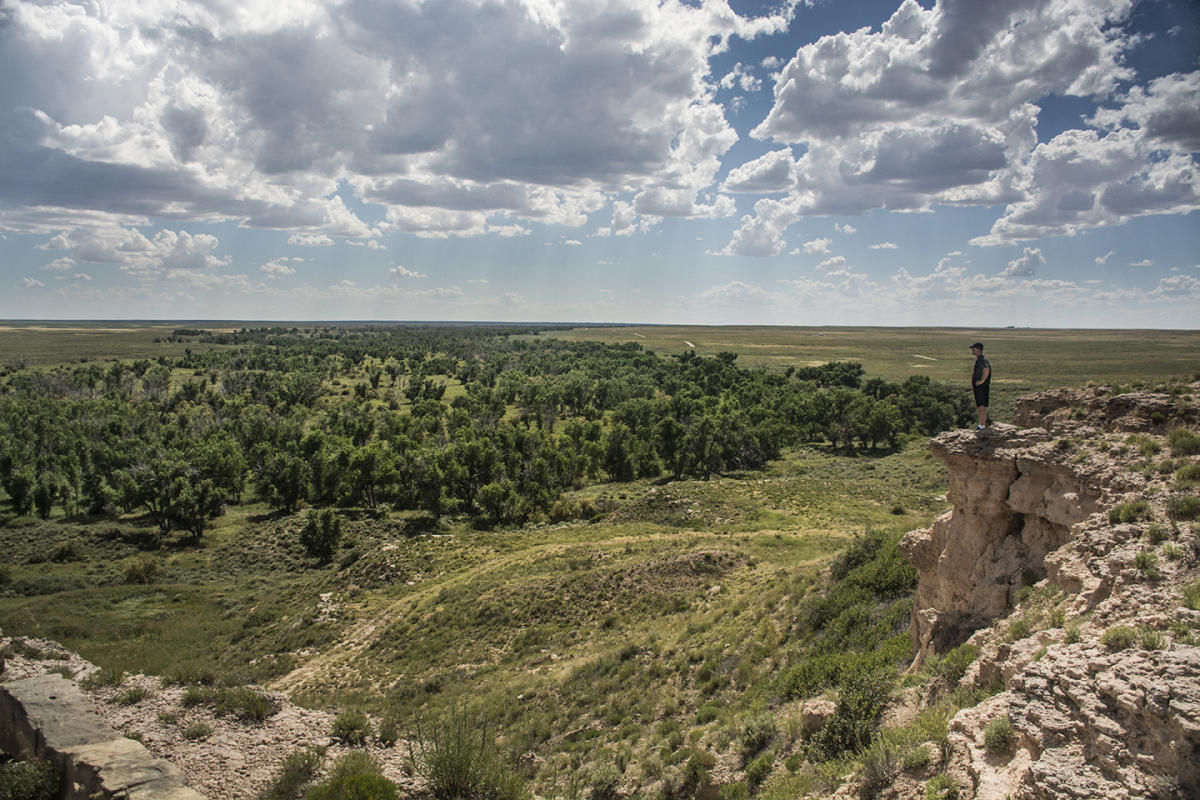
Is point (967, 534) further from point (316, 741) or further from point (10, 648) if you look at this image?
point (10, 648)

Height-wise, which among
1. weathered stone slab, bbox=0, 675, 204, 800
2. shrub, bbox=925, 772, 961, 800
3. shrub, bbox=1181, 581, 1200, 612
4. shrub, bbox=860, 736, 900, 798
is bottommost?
weathered stone slab, bbox=0, 675, 204, 800

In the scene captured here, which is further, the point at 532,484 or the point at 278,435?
the point at 278,435

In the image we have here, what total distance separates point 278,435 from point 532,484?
155 ft

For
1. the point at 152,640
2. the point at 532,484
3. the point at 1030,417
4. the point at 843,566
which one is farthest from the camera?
the point at 532,484

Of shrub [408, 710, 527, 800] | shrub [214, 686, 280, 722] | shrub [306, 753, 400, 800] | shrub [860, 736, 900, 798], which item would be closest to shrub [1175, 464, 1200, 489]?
shrub [860, 736, 900, 798]

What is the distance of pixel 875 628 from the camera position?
17.9m

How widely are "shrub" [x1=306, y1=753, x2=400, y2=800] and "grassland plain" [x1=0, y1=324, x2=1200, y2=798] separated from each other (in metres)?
4.20

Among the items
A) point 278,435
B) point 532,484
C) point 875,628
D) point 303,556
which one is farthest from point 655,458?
point 875,628

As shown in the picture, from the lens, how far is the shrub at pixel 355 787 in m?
13.5

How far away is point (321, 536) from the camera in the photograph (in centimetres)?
5297

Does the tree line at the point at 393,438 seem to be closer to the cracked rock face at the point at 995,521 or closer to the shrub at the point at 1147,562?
the cracked rock face at the point at 995,521

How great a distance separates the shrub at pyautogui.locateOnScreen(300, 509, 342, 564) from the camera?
5288cm

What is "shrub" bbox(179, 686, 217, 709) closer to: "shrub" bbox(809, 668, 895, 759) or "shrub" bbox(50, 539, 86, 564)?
"shrub" bbox(809, 668, 895, 759)

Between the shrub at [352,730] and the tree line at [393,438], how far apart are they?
4386cm
